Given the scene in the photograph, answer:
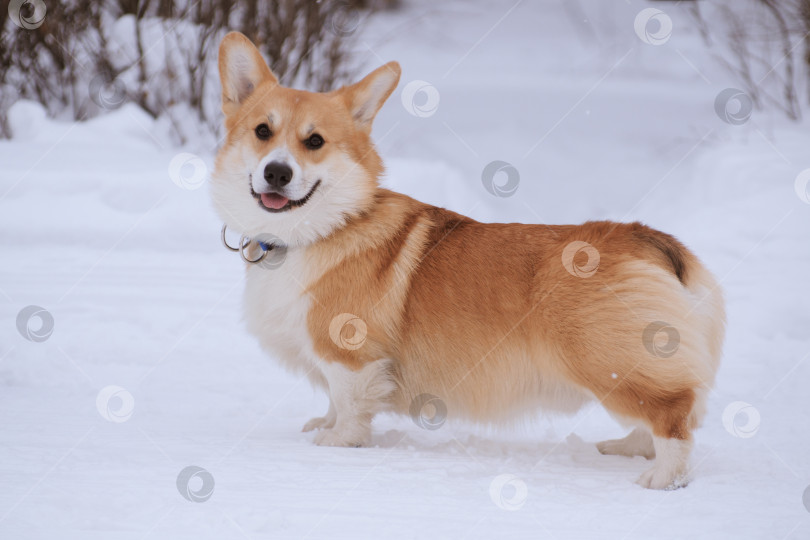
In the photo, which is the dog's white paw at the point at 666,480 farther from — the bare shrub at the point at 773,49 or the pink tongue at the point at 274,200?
the bare shrub at the point at 773,49

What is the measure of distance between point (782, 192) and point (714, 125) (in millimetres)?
4172

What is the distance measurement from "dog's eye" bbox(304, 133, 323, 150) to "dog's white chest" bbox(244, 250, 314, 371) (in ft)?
1.52

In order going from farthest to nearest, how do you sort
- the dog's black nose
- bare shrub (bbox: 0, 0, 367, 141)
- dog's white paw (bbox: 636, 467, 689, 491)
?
bare shrub (bbox: 0, 0, 367, 141), the dog's black nose, dog's white paw (bbox: 636, 467, 689, 491)

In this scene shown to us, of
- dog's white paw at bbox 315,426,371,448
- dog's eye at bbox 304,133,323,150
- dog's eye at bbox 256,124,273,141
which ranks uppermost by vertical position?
dog's eye at bbox 256,124,273,141

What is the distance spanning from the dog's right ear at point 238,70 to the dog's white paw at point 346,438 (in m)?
1.55

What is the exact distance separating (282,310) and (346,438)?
1.99ft

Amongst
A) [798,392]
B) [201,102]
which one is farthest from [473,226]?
[201,102]

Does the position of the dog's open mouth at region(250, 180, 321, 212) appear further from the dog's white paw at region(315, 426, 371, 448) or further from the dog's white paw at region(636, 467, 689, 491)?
the dog's white paw at region(636, 467, 689, 491)

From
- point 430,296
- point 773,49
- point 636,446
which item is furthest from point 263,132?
point 773,49

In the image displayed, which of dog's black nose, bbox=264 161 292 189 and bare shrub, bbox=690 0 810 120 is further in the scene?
bare shrub, bbox=690 0 810 120

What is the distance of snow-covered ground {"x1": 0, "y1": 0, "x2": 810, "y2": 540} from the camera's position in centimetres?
240

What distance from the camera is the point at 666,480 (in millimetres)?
2738

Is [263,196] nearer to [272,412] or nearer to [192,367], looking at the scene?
[272,412]

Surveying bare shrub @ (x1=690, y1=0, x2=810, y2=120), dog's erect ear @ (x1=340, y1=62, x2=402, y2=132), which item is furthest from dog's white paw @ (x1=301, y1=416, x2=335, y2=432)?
bare shrub @ (x1=690, y1=0, x2=810, y2=120)
